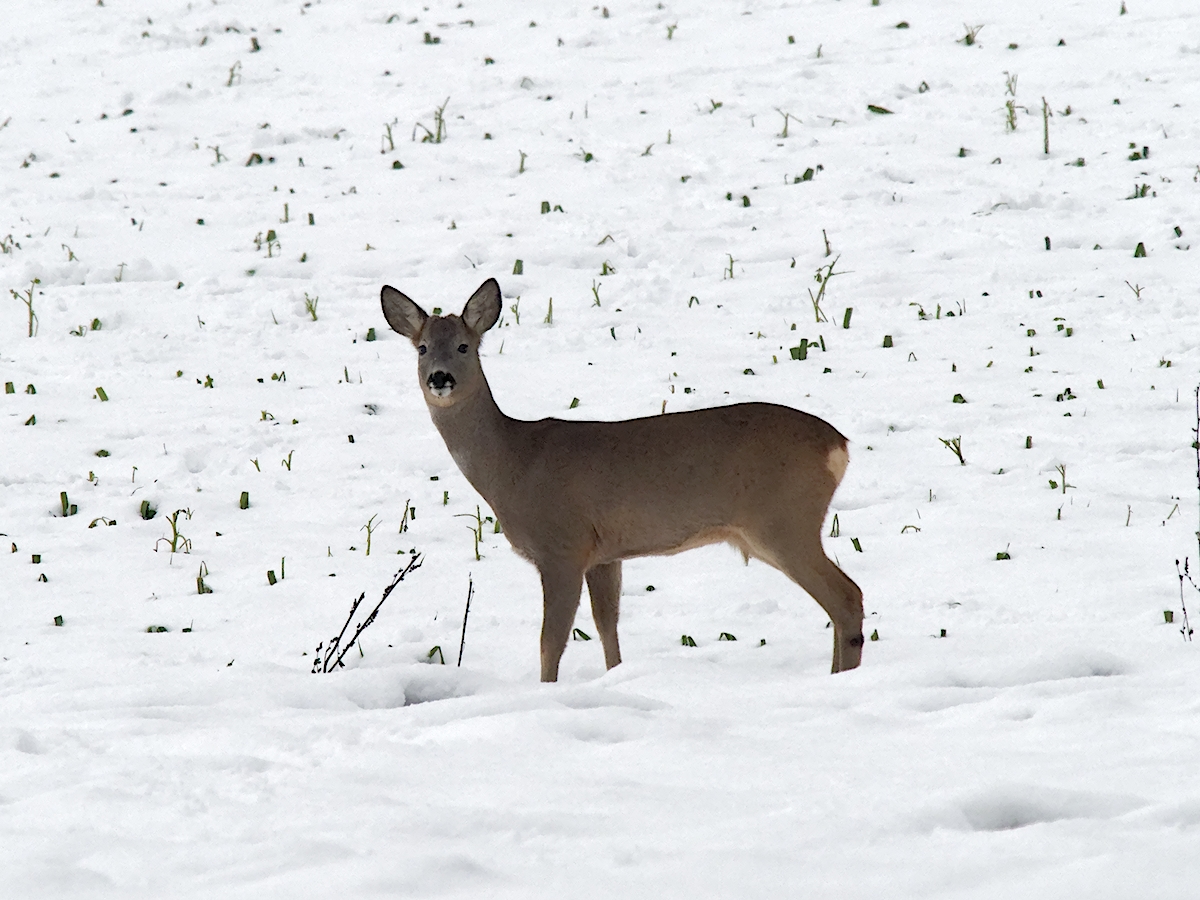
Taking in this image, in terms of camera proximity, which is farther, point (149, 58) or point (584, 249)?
point (149, 58)

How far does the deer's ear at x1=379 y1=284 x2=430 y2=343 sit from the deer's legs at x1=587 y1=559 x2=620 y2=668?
A: 4.33ft

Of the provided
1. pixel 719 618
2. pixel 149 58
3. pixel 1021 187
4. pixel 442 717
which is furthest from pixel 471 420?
pixel 149 58

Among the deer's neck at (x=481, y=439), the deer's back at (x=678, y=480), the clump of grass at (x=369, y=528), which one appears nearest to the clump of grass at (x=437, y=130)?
the clump of grass at (x=369, y=528)

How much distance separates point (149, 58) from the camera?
744 inches

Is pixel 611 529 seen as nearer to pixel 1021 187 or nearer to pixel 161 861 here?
pixel 161 861

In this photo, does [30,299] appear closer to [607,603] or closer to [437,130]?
[437,130]

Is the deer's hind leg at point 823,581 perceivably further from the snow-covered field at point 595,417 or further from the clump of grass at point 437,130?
the clump of grass at point 437,130

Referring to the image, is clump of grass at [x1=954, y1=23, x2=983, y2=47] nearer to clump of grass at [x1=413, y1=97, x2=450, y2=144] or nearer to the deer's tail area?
clump of grass at [x1=413, y1=97, x2=450, y2=144]

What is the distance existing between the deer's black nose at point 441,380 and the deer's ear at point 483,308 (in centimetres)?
43

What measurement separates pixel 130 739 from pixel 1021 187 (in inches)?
419

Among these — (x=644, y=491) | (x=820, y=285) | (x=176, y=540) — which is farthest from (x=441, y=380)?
(x=820, y=285)

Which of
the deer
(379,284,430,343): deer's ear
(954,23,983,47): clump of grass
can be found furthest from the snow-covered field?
(379,284,430,343): deer's ear

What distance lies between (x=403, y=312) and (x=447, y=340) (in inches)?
15.3

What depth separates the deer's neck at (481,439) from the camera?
599cm
